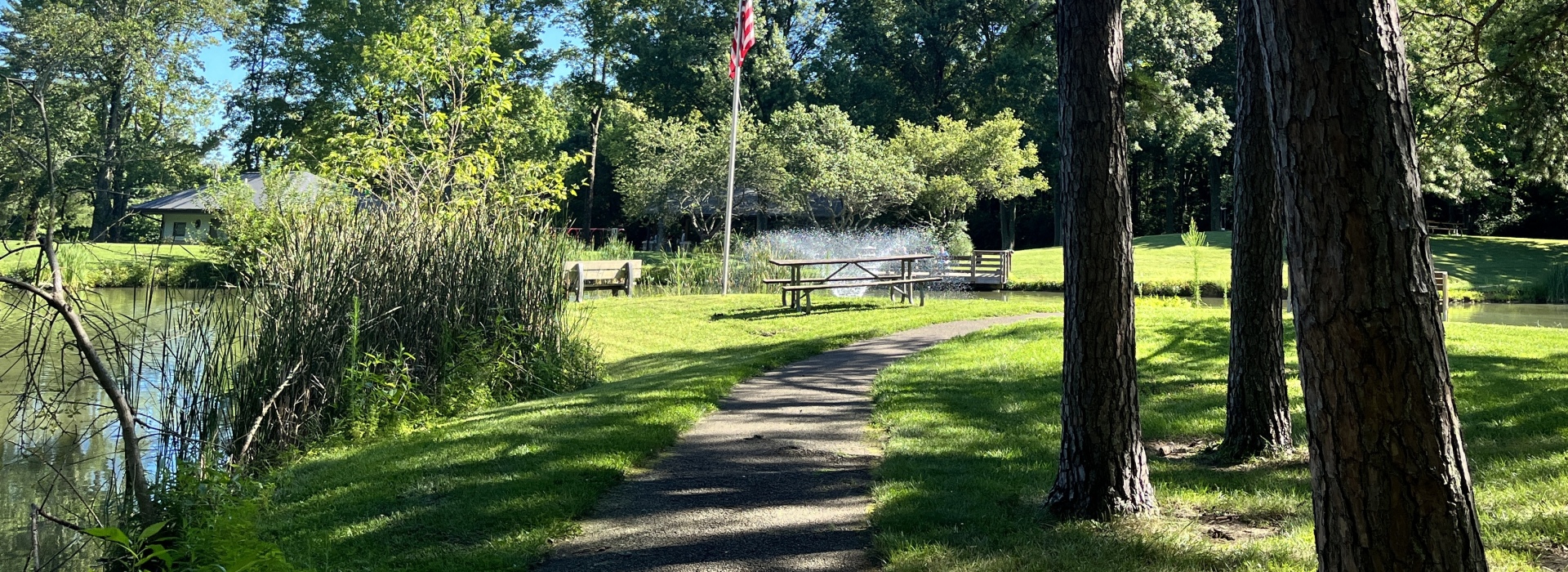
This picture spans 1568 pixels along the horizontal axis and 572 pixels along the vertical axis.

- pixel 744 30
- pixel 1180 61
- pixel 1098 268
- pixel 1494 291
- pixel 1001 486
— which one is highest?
pixel 1180 61

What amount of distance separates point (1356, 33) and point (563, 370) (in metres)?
9.74

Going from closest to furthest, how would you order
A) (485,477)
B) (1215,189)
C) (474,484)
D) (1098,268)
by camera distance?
(1098,268) → (474,484) → (485,477) → (1215,189)

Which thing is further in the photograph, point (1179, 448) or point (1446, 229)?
point (1446, 229)

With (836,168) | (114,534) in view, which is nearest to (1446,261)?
(836,168)

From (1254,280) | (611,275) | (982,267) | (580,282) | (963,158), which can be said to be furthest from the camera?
(963,158)

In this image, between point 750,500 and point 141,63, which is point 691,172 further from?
point 750,500

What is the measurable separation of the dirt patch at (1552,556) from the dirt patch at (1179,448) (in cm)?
223

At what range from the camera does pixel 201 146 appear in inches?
1975

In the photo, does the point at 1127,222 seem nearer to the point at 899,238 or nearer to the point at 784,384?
the point at 784,384

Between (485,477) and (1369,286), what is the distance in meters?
5.23

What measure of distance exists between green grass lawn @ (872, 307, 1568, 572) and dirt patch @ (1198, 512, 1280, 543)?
0.01 metres

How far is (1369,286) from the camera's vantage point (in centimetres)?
276

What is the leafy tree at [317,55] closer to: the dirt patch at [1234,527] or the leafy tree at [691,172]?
the leafy tree at [691,172]

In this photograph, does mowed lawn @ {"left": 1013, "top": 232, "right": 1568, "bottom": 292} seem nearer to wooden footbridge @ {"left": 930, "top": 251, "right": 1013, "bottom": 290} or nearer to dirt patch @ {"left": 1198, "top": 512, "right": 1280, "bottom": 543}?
wooden footbridge @ {"left": 930, "top": 251, "right": 1013, "bottom": 290}
